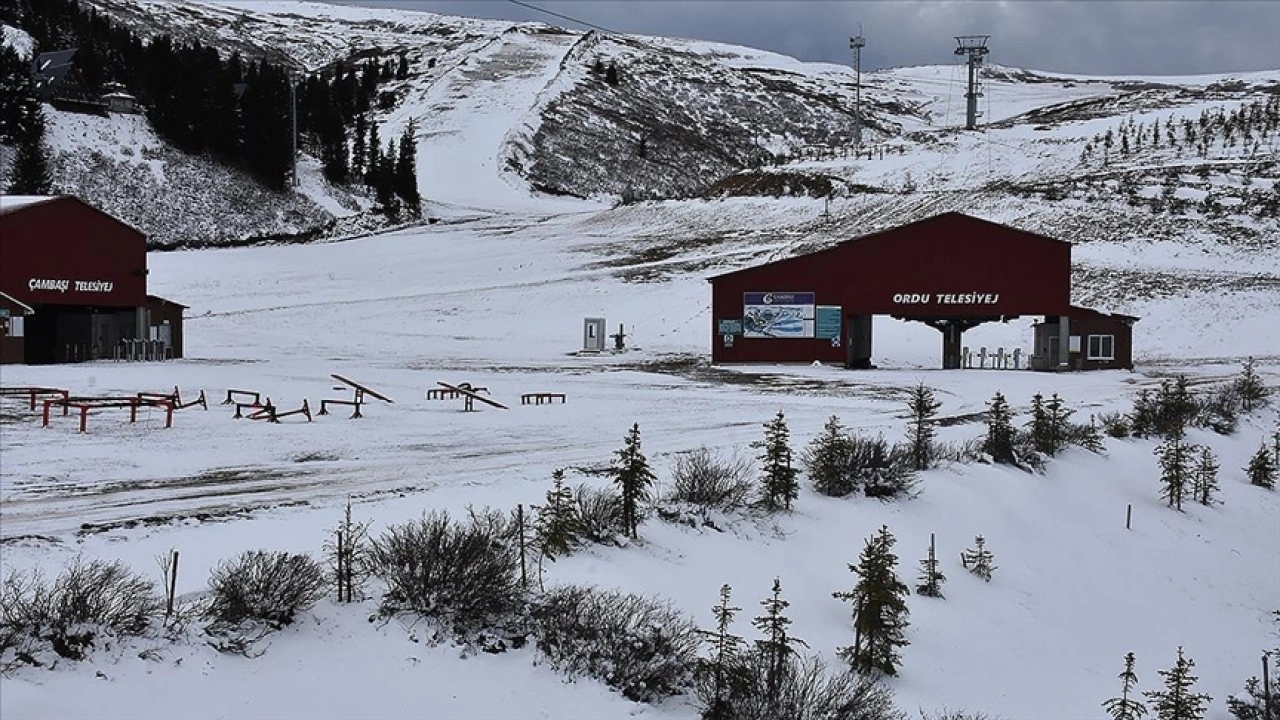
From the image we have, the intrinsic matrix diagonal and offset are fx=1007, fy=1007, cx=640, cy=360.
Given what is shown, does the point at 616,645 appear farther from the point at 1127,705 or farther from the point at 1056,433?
the point at 1056,433

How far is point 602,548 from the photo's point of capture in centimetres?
1263

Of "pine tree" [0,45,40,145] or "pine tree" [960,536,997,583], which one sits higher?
"pine tree" [0,45,40,145]

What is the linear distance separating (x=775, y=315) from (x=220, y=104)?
53.8 meters

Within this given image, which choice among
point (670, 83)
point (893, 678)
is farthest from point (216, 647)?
point (670, 83)

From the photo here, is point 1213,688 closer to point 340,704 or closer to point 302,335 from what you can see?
Result: point 340,704

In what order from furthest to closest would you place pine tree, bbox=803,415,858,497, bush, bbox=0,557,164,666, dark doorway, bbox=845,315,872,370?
1. dark doorway, bbox=845,315,872,370
2. pine tree, bbox=803,415,858,497
3. bush, bbox=0,557,164,666

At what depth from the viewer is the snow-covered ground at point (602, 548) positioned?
9.03 meters

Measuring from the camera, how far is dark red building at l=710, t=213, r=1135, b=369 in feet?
144

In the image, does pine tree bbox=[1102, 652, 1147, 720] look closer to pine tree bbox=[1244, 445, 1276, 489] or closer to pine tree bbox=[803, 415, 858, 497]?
pine tree bbox=[803, 415, 858, 497]

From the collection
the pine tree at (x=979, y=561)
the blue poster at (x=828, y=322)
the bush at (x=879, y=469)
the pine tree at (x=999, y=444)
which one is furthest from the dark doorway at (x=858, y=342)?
the pine tree at (x=979, y=561)

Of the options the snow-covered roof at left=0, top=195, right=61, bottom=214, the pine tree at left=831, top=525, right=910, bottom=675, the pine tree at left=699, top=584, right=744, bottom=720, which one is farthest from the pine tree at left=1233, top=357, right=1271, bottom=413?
the snow-covered roof at left=0, top=195, right=61, bottom=214

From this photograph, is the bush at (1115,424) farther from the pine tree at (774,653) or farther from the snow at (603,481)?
the pine tree at (774,653)

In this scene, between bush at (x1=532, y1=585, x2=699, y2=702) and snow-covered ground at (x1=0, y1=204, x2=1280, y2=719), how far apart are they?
0.65ft

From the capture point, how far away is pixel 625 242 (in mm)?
75812
